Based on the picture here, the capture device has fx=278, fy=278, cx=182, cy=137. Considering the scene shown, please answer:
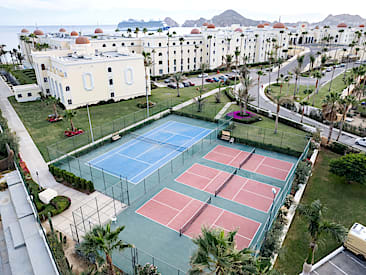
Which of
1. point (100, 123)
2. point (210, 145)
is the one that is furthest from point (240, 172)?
point (100, 123)

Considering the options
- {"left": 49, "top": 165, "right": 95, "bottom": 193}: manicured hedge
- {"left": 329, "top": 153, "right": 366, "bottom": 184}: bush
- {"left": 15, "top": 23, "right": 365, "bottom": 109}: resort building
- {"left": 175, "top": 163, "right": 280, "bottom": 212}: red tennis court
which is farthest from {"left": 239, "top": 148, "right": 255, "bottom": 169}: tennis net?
{"left": 15, "top": 23, "right": 365, "bottom": 109}: resort building

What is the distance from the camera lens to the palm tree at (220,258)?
35.2ft

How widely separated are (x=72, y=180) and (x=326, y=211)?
21.5 metres

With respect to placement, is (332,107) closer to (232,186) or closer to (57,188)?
(232,186)

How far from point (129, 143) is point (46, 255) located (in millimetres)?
17826

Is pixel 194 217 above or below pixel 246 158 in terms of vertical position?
above

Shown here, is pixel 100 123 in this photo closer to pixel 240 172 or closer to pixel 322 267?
pixel 240 172

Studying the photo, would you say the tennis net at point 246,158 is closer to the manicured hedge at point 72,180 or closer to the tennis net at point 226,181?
the tennis net at point 226,181

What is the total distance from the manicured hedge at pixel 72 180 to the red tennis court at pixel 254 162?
1278cm

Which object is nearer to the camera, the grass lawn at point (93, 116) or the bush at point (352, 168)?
the bush at point (352, 168)

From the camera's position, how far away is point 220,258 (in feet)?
35.2

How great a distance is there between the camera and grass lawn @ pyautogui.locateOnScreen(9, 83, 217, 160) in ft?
116

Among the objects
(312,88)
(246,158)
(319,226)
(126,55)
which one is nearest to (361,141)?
(246,158)

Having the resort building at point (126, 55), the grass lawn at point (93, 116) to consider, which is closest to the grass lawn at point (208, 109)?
the grass lawn at point (93, 116)
